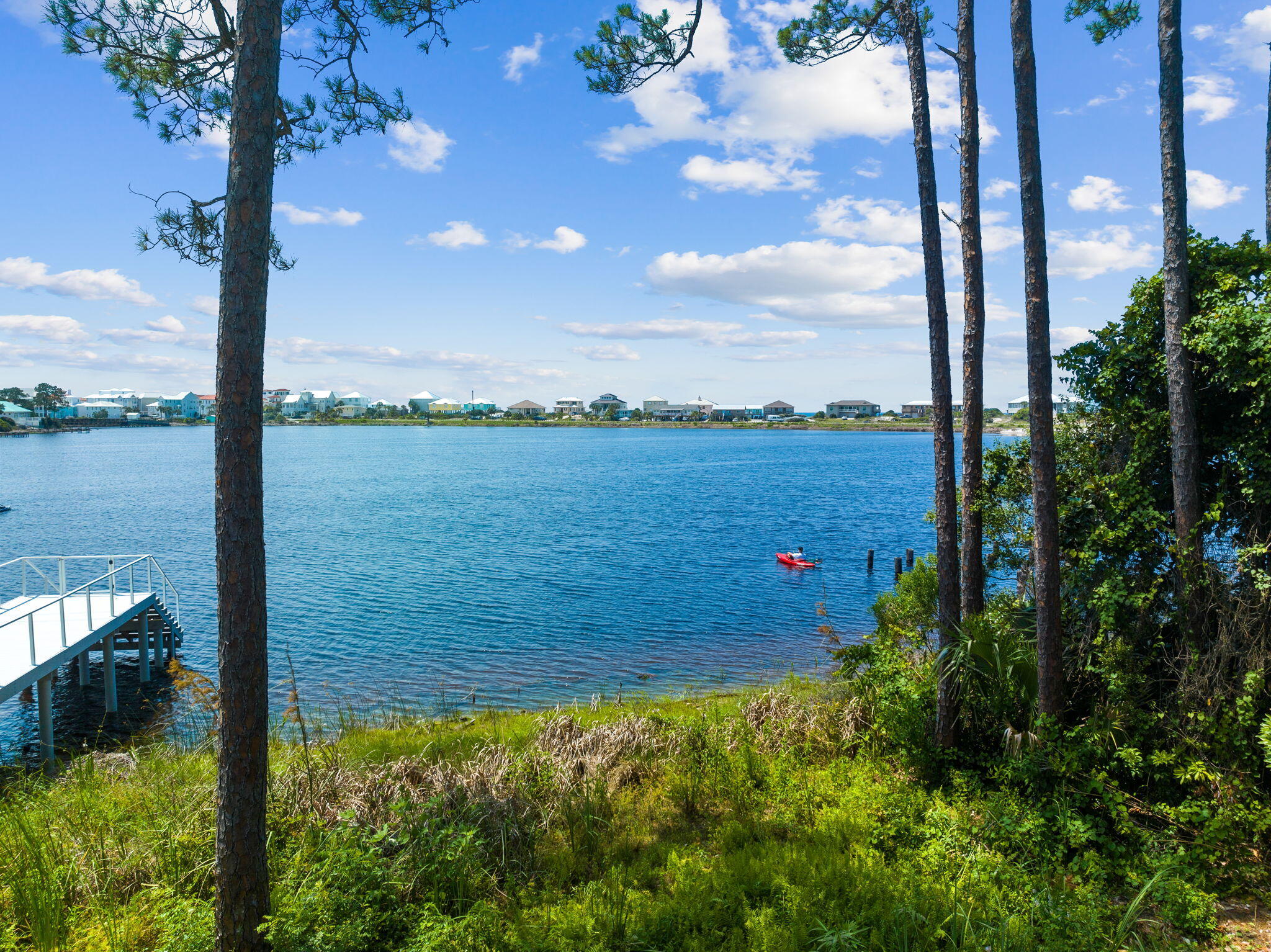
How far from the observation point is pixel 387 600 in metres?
22.4

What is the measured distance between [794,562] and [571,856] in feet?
71.4

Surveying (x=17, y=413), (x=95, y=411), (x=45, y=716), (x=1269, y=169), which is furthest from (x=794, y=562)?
(x=95, y=411)

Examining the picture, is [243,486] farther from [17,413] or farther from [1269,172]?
[17,413]

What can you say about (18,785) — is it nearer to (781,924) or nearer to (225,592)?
(225,592)

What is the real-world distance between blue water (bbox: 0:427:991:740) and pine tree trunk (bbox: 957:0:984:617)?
844cm

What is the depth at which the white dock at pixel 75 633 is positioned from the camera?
11.8 meters

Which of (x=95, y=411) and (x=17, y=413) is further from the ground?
(x=95, y=411)

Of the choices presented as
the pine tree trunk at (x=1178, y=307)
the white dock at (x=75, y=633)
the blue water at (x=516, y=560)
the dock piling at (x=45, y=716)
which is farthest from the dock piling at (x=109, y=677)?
the pine tree trunk at (x=1178, y=307)

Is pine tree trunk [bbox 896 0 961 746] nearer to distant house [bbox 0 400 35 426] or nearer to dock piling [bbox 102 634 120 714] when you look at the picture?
dock piling [bbox 102 634 120 714]

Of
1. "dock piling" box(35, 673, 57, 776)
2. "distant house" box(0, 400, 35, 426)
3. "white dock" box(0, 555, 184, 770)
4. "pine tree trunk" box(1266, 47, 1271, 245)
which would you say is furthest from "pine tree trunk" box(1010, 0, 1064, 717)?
"distant house" box(0, 400, 35, 426)

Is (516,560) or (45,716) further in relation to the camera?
(516,560)

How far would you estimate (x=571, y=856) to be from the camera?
6.20 m

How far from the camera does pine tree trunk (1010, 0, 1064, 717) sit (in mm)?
6922

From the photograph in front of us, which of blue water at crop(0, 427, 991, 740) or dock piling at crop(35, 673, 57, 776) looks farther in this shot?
blue water at crop(0, 427, 991, 740)
